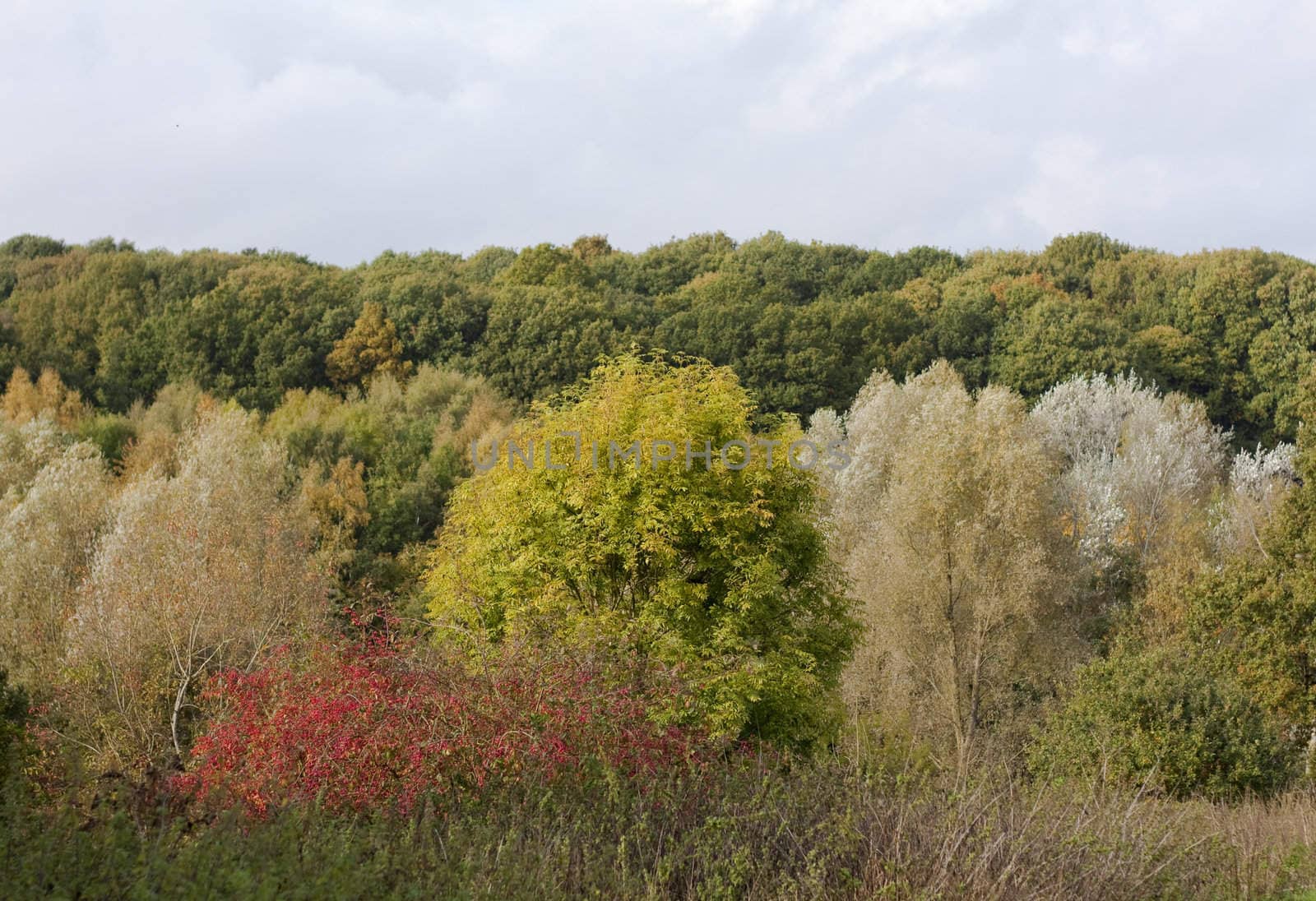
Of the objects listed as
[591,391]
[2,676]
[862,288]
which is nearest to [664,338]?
[862,288]

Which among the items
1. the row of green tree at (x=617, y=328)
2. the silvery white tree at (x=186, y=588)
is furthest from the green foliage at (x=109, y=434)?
the silvery white tree at (x=186, y=588)

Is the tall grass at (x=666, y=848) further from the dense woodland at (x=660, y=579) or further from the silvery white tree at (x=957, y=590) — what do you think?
the silvery white tree at (x=957, y=590)

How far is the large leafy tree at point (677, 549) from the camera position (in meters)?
19.2

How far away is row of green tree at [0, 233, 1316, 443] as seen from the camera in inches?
2032

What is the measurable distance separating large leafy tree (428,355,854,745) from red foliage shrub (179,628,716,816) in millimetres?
7151

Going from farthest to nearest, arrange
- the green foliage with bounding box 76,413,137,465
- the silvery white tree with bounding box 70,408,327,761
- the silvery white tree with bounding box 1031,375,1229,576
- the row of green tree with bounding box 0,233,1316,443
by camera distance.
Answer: the row of green tree with bounding box 0,233,1316,443 → the green foliage with bounding box 76,413,137,465 → the silvery white tree with bounding box 1031,375,1229,576 → the silvery white tree with bounding box 70,408,327,761

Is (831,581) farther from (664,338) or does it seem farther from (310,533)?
(664,338)

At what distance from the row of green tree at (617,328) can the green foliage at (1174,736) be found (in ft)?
112

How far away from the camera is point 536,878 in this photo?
7.05m

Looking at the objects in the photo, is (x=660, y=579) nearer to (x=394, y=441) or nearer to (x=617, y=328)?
(x=394, y=441)

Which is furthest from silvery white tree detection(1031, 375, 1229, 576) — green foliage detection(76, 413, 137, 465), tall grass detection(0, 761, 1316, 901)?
green foliage detection(76, 413, 137, 465)

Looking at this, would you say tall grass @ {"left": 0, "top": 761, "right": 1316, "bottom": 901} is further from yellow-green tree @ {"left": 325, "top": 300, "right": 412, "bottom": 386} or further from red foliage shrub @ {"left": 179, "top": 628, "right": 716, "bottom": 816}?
yellow-green tree @ {"left": 325, "top": 300, "right": 412, "bottom": 386}

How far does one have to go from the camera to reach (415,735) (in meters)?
9.63

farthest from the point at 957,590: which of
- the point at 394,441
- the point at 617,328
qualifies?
the point at 617,328
